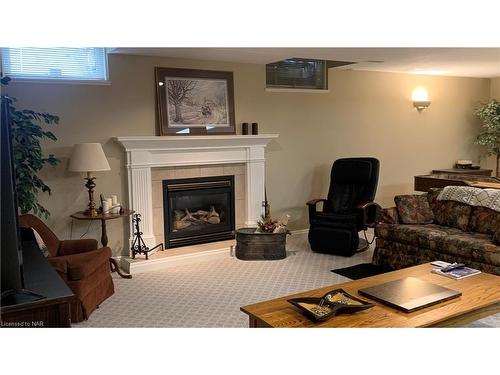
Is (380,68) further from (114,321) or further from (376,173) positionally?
(114,321)

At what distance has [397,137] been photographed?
704cm

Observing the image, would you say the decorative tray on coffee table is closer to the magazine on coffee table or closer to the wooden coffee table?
the wooden coffee table

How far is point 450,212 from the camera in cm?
470

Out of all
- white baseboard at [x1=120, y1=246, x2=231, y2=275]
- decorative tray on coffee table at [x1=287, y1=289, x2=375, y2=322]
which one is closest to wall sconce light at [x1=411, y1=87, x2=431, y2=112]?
white baseboard at [x1=120, y1=246, x2=231, y2=275]

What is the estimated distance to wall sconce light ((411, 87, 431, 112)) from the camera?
23.1 feet

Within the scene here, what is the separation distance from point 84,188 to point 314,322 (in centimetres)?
320

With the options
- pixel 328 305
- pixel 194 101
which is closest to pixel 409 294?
pixel 328 305

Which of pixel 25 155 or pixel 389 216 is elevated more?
pixel 25 155

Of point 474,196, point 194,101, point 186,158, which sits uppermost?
point 194,101

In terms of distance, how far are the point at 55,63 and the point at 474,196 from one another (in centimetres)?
437

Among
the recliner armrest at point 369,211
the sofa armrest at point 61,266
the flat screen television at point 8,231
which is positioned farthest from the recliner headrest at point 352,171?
the flat screen television at point 8,231

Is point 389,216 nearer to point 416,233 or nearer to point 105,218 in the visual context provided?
point 416,233
